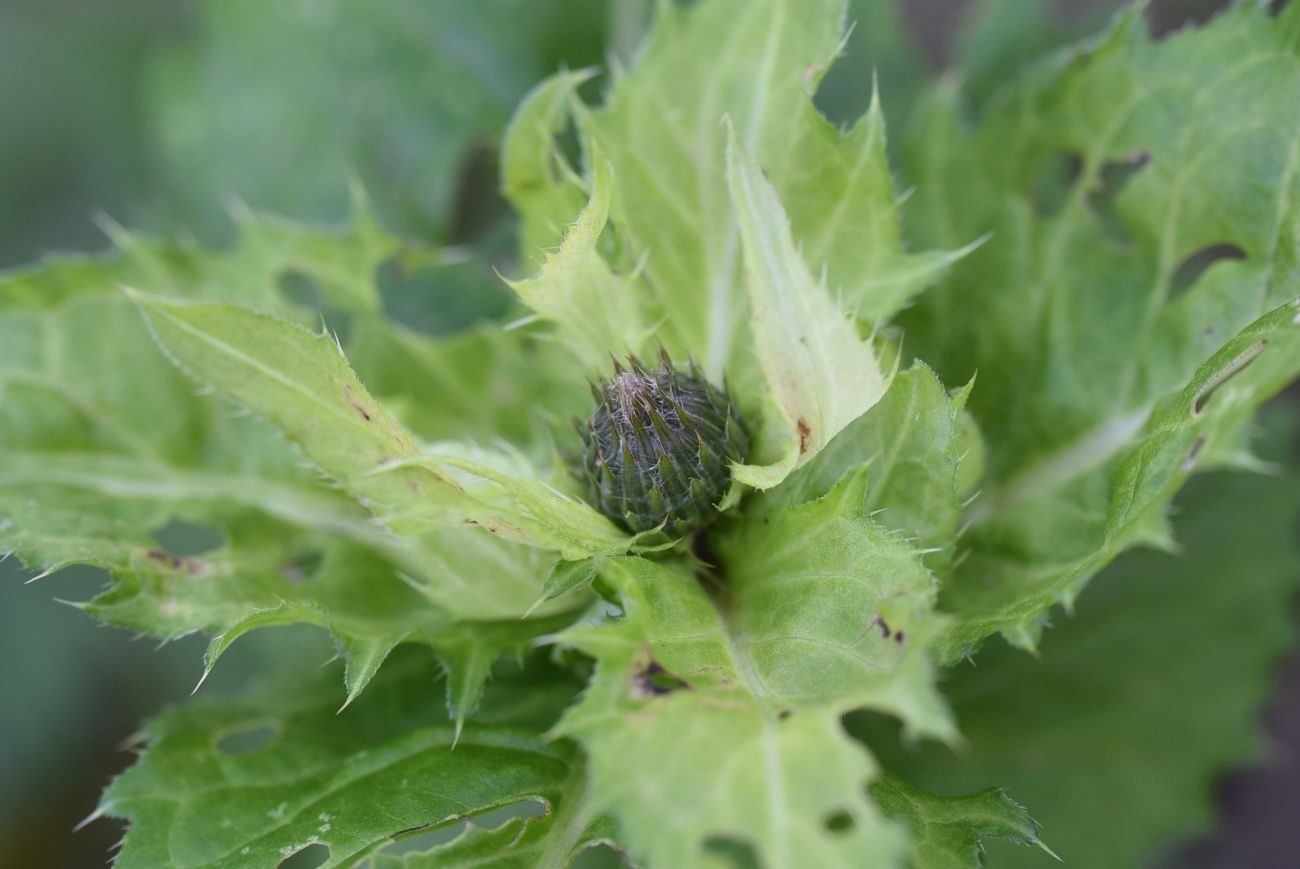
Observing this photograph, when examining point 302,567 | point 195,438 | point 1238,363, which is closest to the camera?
→ point 1238,363

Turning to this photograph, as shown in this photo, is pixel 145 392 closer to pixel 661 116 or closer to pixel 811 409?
pixel 661 116

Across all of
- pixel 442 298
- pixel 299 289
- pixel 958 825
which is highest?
pixel 299 289

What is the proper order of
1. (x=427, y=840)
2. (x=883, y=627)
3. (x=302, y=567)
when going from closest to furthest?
(x=883, y=627)
(x=302, y=567)
(x=427, y=840)

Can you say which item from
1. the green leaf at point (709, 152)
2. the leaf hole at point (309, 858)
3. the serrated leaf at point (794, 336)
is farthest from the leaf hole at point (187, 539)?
the serrated leaf at point (794, 336)

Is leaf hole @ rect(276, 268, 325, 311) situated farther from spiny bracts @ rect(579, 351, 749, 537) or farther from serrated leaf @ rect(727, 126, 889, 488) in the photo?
serrated leaf @ rect(727, 126, 889, 488)

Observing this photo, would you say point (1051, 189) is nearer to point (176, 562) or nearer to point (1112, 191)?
point (1112, 191)

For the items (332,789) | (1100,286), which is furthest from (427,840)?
(1100,286)

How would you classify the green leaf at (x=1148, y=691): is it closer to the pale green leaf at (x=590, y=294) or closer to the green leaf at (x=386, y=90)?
the pale green leaf at (x=590, y=294)

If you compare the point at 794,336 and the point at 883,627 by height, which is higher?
the point at 794,336
